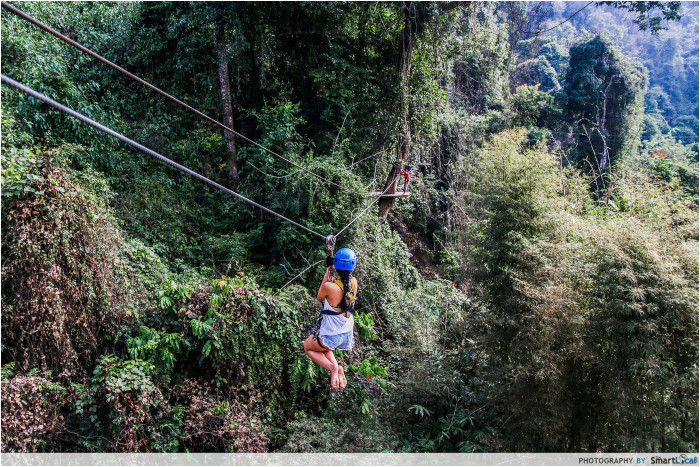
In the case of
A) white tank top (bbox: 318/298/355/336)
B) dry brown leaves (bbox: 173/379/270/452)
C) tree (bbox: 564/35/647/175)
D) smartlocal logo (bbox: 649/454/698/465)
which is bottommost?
dry brown leaves (bbox: 173/379/270/452)

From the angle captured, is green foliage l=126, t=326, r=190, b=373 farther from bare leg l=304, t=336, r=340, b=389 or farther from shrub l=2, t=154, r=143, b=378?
bare leg l=304, t=336, r=340, b=389

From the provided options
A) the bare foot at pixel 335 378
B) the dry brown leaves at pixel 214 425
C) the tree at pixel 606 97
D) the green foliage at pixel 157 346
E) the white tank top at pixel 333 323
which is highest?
the tree at pixel 606 97

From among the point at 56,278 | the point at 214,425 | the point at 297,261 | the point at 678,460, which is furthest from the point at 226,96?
the point at 678,460

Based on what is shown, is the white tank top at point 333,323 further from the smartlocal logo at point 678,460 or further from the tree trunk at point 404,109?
the tree trunk at point 404,109

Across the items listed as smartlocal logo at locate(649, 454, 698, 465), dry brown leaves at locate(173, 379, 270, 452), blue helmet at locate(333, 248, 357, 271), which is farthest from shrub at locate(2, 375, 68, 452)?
smartlocal logo at locate(649, 454, 698, 465)

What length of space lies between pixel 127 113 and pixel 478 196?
6.63 meters

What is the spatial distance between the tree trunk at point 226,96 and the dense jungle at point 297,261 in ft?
0.16

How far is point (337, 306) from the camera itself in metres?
3.95

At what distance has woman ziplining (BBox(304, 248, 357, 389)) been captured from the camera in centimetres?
383

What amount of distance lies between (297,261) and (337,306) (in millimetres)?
3804

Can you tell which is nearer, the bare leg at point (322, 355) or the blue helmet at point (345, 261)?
the blue helmet at point (345, 261)

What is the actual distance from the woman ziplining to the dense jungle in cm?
204

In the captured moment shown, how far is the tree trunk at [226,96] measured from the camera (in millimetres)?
8422

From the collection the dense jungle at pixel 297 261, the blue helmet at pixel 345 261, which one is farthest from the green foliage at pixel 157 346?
the blue helmet at pixel 345 261
